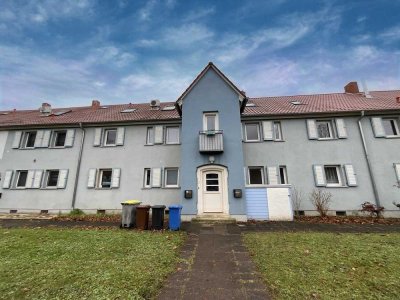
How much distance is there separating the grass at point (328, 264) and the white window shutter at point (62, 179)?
12.4 metres

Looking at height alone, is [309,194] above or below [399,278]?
above

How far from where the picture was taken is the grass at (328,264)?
3242 mm

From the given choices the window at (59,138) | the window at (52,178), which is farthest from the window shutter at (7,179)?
the window at (59,138)

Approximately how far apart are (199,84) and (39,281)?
1064cm

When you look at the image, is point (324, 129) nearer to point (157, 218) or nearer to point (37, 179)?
point (157, 218)

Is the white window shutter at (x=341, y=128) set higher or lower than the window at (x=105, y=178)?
higher

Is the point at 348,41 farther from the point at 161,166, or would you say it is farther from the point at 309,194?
the point at 161,166

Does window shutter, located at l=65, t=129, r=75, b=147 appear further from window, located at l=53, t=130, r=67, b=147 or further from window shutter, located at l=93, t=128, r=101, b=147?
window shutter, located at l=93, t=128, r=101, b=147

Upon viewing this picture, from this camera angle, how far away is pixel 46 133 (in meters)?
13.6

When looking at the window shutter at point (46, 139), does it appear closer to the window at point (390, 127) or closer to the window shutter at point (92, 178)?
the window shutter at point (92, 178)

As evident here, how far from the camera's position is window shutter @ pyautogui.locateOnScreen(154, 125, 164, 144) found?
12664 millimetres

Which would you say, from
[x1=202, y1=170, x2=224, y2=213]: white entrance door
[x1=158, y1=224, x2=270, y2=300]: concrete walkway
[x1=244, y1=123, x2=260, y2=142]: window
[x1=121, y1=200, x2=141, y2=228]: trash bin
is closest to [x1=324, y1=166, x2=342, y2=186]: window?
[x1=244, y1=123, x2=260, y2=142]: window

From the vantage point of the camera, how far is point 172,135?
13000 mm

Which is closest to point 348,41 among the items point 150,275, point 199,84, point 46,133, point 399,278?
point 199,84
